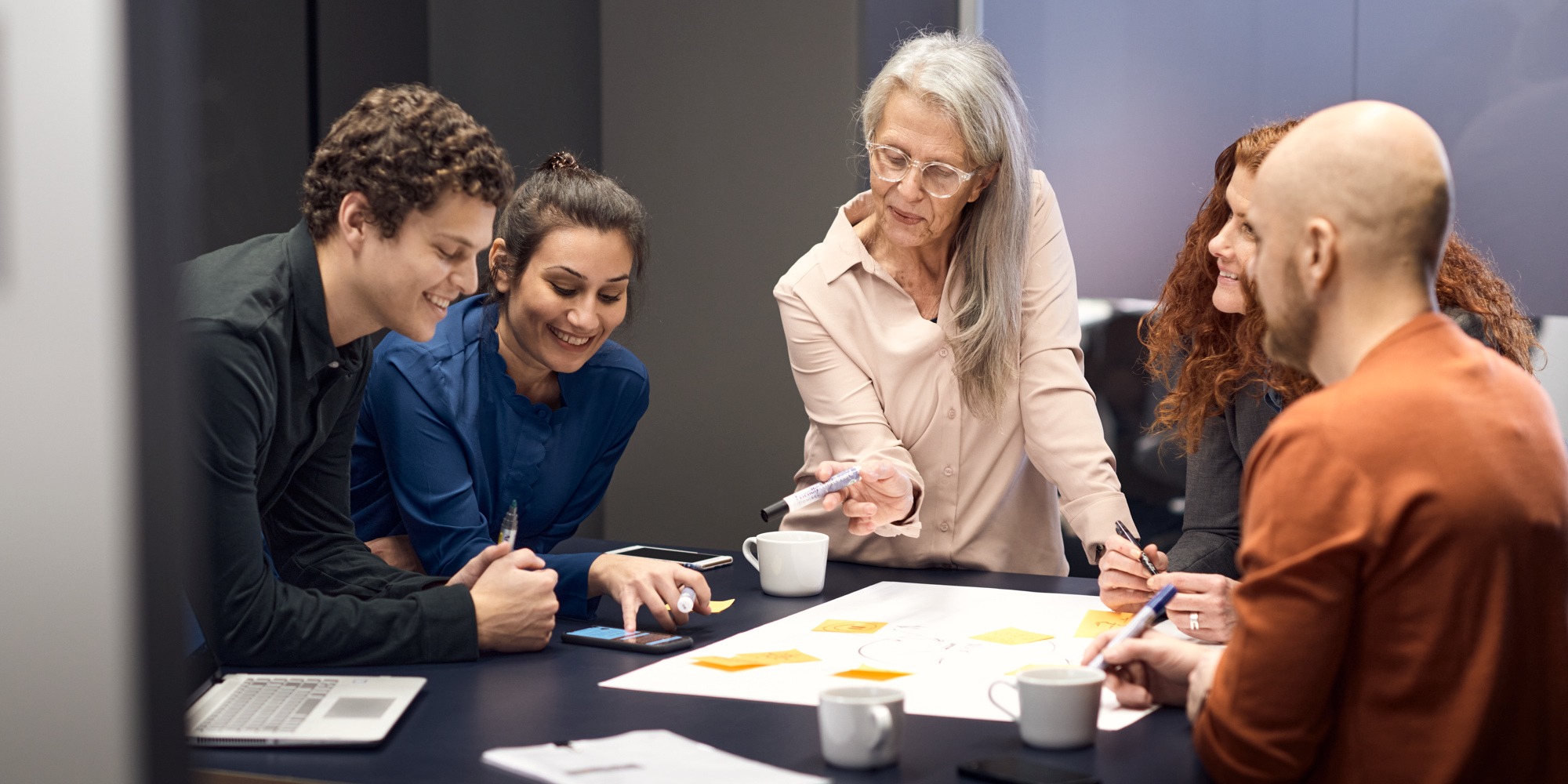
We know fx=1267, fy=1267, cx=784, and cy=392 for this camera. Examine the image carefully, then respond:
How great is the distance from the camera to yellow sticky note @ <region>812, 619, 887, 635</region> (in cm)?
174

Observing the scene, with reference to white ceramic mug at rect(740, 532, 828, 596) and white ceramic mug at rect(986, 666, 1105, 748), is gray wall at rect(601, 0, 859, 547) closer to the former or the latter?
white ceramic mug at rect(740, 532, 828, 596)

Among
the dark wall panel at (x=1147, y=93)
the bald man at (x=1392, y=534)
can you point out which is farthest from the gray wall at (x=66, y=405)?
the dark wall panel at (x=1147, y=93)

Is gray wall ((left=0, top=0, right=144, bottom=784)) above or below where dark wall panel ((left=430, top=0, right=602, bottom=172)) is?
below

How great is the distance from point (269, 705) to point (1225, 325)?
5.45 feet

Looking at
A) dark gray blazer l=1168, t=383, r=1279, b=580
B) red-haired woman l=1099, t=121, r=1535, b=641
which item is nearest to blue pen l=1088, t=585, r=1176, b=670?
red-haired woman l=1099, t=121, r=1535, b=641

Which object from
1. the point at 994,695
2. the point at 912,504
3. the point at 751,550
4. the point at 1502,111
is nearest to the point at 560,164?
the point at 751,550

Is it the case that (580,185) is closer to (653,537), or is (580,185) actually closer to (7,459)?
(7,459)

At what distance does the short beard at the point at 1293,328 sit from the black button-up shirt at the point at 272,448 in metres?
0.99

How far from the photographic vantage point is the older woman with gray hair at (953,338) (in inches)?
92.0

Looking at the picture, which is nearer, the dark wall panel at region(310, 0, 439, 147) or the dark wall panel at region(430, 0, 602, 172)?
the dark wall panel at region(310, 0, 439, 147)

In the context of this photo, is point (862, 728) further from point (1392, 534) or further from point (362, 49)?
point (362, 49)

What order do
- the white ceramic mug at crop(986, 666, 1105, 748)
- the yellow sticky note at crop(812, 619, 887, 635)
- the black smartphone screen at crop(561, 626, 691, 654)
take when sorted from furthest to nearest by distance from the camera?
1. the yellow sticky note at crop(812, 619, 887, 635)
2. the black smartphone screen at crop(561, 626, 691, 654)
3. the white ceramic mug at crop(986, 666, 1105, 748)

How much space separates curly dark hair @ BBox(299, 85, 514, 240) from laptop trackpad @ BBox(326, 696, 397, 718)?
24.9 inches

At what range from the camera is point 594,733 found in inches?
50.4
